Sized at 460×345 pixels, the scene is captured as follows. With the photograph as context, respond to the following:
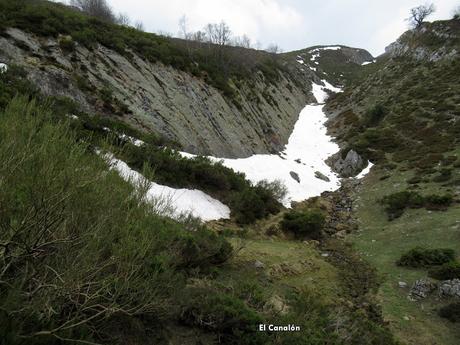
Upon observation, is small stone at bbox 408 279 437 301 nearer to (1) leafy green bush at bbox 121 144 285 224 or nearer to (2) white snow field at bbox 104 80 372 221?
(1) leafy green bush at bbox 121 144 285 224

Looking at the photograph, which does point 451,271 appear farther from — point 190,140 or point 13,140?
point 190,140

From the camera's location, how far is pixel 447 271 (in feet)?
29.9

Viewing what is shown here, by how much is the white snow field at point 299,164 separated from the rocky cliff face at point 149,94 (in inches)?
48.5

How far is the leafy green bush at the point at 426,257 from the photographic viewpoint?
9961 millimetres

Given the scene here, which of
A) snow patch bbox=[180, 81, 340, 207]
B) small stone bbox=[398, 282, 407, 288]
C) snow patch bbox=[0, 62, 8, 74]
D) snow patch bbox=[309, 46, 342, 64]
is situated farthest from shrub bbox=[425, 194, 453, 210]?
snow patch bbox=[309, 46, 342, 64]

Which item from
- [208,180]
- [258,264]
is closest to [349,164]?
[208,180]

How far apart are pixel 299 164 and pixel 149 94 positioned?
1272 cm

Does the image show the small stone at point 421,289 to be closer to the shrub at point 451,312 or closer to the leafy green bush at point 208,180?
the shrub at point 451,312

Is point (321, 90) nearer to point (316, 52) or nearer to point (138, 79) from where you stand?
point (316, 52)

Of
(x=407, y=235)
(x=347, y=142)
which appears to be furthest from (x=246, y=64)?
(x=407, y=235)

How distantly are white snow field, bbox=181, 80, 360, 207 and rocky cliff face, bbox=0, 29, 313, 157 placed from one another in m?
1.23

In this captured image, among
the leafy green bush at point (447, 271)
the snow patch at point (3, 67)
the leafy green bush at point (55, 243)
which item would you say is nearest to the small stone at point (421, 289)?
the leafy green bush at point (447, 271)

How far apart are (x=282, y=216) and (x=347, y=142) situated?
18247 mm

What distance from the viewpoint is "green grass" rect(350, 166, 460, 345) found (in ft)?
24.5
